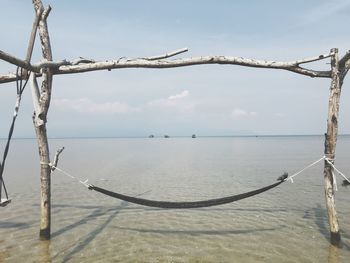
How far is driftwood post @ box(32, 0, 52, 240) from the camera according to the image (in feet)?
22.4

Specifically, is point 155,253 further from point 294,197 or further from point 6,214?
point 294,197

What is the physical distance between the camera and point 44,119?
22.6 ft

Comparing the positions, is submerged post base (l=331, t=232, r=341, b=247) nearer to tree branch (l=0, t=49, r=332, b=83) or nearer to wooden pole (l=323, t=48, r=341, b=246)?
wooden pole (l=323, t=48, r=341, b=246)

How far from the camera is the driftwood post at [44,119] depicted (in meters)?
6.83

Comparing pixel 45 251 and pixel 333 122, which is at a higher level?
pixel 333 122

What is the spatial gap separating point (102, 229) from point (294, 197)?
23.6 feet

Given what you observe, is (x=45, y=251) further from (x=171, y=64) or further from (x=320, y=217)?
(x=320, y=217)

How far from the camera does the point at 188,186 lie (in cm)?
1498

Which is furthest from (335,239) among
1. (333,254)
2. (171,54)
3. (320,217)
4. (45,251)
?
(45,251)

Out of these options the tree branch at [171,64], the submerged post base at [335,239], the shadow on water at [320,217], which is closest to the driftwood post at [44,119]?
the tree branch at [171,64]

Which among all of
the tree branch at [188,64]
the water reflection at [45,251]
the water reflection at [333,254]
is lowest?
the water reflection at [45,251]

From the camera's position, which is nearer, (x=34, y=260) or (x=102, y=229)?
(x=34, y=260)

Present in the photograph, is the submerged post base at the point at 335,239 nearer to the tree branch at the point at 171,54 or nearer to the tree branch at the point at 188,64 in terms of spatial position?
the tree branch at the point at 188,64

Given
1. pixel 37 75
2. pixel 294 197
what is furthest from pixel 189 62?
pixel 294 197
